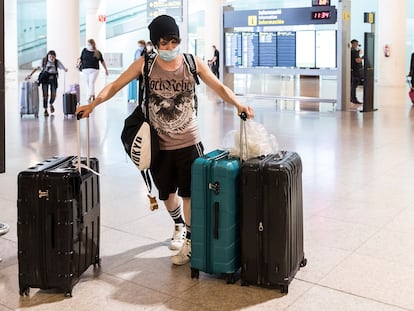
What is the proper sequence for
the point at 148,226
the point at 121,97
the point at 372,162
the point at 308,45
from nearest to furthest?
the point at 148,226 → the point at 372,162 → the point at 308,45 → the point at 121,97

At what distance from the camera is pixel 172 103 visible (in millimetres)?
4027

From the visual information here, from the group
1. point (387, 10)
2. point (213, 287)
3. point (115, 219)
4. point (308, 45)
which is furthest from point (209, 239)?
point (387, 10)

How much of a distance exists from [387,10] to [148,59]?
2139 cm

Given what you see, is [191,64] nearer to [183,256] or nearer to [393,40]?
[183,256]

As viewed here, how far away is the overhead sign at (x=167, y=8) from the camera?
24797mm

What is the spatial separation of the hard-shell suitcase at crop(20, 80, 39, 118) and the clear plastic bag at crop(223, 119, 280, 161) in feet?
34.0

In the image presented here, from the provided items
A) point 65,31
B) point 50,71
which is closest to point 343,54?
point 50,71

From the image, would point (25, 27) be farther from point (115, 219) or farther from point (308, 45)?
point (115, 219)

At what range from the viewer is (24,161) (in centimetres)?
822

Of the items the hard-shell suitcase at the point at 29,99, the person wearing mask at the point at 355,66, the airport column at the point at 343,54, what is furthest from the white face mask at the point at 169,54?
the person wearing mask at the point at 355,66

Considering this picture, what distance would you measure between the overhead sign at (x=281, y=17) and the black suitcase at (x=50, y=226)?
1293 cm

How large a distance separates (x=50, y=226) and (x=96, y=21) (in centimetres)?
2347

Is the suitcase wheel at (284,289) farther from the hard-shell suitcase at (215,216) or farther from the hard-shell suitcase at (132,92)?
the hard-shell suitcase at (132,92)

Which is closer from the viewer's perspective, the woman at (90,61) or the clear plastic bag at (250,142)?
the clear plastic bag at (250,142)
